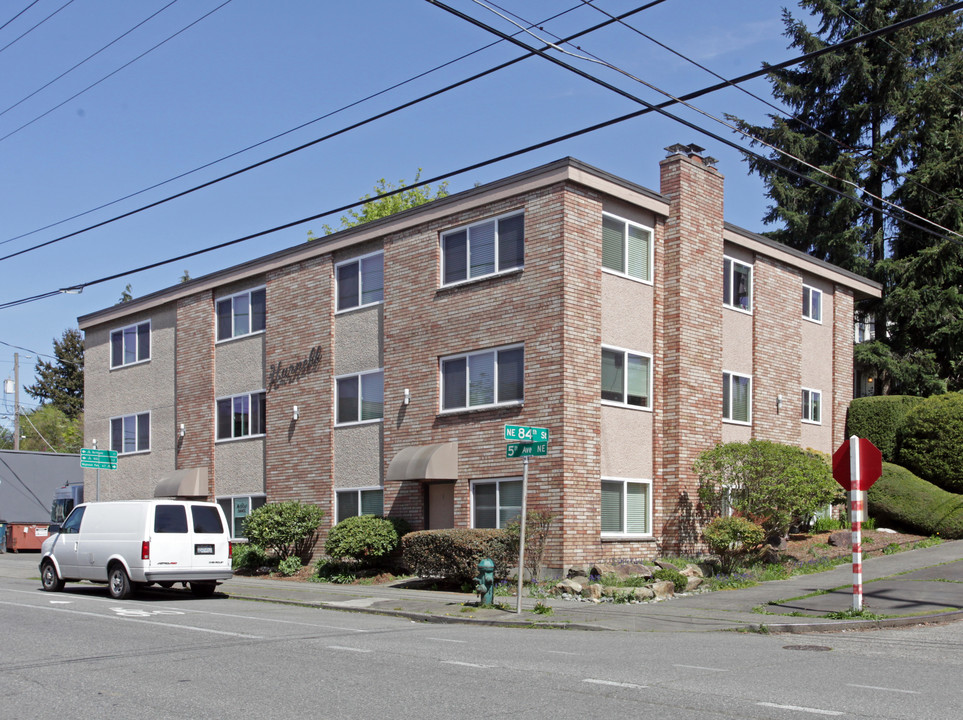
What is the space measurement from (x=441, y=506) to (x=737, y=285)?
9772mm

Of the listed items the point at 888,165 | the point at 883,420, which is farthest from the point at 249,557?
the point at 888,165

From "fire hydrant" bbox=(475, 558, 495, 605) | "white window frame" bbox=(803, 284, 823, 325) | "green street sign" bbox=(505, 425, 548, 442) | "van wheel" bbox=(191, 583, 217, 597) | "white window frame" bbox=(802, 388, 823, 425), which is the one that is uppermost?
"white window frame" bbox=(803, 284, 823, 325)

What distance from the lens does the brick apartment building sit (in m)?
21.2

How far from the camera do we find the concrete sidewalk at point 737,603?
1512 cm

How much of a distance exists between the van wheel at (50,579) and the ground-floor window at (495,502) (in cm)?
883

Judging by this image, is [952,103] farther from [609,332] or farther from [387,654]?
[387,654]

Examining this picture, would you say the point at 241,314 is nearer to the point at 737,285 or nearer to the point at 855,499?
the point at 737,285

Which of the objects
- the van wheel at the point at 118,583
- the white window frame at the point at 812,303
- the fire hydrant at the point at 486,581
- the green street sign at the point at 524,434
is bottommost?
the van wheel at the point at 118,583

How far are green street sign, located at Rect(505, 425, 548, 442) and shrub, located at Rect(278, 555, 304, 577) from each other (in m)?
11.2

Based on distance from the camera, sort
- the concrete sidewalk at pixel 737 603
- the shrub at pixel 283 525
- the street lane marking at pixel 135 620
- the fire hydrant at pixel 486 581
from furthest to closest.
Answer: the shrub at pixel 283 525
the fire hydrant at pixel 486 581
the concrete sidewalk at pixel 737 603
the street lane marking at pixel 135 620

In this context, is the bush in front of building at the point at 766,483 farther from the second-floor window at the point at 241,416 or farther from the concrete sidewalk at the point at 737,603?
the second-floor window at the point at 241,416

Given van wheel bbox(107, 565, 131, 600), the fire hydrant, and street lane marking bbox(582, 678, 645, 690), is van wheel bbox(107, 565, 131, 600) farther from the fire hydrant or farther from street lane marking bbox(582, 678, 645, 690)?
street lane marking bbox(582, 678, 645, 690)

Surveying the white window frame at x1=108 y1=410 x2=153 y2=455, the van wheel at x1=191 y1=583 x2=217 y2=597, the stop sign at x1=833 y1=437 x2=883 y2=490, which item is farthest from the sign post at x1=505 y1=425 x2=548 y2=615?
the white window frame at x1=108 y1=410 x2=153 y2=455

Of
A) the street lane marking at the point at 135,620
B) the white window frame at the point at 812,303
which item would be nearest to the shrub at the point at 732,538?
the white window frame at the point at 812,303
